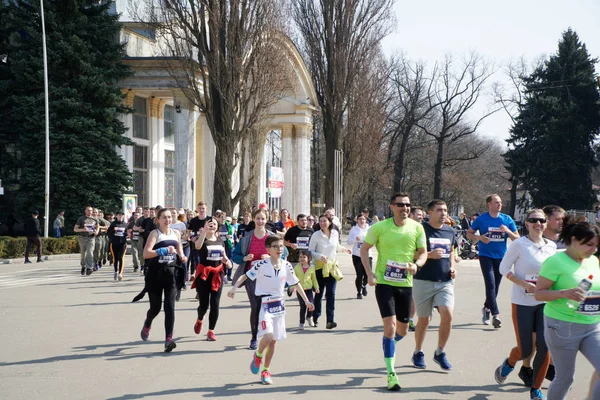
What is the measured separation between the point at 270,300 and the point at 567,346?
11.5 ft

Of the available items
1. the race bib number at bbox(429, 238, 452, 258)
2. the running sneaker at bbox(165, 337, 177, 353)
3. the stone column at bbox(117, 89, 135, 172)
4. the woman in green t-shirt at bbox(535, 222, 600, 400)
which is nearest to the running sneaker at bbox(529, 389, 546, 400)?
the woman in green t-shirt at bbox(535, 222, 600, 400)

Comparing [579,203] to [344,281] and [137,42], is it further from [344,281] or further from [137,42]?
[344,281]

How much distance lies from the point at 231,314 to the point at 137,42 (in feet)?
87.7

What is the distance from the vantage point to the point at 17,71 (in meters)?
33.2

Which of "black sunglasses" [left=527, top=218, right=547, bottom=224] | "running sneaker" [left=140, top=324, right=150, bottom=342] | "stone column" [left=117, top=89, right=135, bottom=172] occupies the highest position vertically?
"stone column" [left=117, top=89, right=135, bottom=172]

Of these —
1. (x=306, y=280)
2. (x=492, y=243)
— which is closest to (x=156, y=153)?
(x=306, y=280)

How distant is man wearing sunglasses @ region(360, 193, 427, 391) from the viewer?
810 cm

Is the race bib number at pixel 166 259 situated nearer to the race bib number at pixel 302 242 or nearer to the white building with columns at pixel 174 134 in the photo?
the race bib number at pixel 302 242

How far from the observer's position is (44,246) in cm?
2916

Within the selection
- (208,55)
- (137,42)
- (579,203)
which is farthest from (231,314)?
(579,203)

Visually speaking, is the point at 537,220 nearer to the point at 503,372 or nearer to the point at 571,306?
the point at 503,372

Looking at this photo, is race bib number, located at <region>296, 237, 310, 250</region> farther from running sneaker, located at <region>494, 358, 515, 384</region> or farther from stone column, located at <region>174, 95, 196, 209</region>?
stone column, located at <region>174, 95, 196, 209</region>

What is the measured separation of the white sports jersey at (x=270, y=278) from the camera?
334 inches

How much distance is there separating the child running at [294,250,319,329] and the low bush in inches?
714
